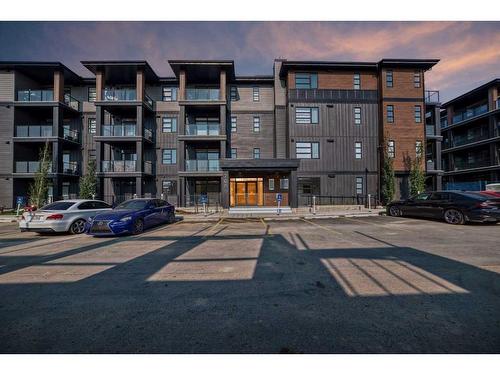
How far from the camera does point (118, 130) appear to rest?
22.0 metres

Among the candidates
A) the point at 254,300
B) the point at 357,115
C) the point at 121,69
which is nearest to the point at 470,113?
the point at 357,115

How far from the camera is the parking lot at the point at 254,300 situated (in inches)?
98.0

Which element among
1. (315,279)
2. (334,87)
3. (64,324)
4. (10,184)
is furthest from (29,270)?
(334,87)

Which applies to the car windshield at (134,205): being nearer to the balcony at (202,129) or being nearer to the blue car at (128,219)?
the blue car at (128,219)

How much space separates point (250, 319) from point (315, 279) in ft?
5.98

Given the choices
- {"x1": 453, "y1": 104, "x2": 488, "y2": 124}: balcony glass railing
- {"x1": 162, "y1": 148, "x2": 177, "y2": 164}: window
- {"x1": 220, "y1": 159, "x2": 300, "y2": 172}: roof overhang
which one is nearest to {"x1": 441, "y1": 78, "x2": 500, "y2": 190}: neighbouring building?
{"x1": 453, "y1": 104, "x2": 488, "y2": 124}: balcony glass railing

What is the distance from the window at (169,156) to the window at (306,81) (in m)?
14.6

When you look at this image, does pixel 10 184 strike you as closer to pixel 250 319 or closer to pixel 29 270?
pixel 29 270

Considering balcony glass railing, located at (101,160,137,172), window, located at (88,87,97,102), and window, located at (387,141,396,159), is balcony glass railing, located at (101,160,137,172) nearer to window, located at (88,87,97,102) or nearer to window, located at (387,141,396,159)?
window, located at (88,87,97,102)

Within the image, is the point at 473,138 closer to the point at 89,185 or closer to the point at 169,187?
the point at 169,187

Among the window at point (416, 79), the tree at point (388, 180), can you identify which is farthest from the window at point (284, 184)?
the window at point (416, 79)

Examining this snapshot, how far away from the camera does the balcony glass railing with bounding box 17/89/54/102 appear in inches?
874

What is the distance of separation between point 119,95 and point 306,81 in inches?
742

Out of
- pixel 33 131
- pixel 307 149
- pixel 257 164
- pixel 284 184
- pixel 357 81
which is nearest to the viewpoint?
pixel 257 164
